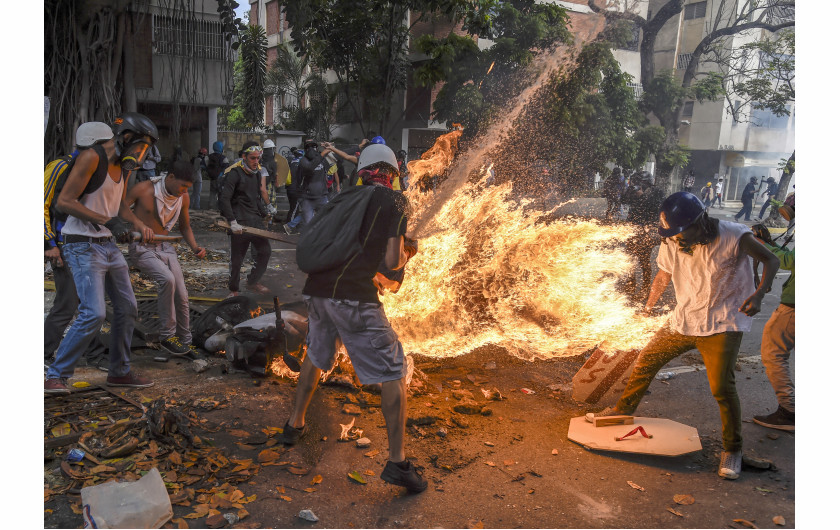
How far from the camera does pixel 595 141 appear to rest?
888 inches

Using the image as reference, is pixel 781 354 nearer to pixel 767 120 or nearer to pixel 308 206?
pixel 308 206

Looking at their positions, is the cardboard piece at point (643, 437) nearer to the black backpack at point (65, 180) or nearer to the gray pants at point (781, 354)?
the gray pants at point (781, 354)

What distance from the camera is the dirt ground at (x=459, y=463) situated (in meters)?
3.49

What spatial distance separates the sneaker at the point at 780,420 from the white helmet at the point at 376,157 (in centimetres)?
354

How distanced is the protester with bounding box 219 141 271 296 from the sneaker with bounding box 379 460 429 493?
5240 millimetres

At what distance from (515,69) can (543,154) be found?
5.73 metres

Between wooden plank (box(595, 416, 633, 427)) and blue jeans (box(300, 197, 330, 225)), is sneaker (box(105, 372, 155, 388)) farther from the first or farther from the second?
blue jeans (box(300, 197, 330, 225))

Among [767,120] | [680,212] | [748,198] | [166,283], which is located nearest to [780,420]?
[680,212]

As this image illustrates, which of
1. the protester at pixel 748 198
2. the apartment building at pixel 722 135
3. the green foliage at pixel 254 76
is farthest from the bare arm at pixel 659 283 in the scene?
the apartment building at pixel 722 135

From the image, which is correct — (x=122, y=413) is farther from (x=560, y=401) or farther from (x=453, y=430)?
(x=560, y=401)

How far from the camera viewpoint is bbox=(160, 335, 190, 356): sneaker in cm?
581

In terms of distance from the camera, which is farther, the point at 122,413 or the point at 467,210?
the point at 467,210

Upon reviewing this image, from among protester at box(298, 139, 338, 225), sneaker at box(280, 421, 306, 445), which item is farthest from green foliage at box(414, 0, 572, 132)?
sneaker at box(280, 421, 306, 445)

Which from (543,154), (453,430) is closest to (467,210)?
(453,430)
